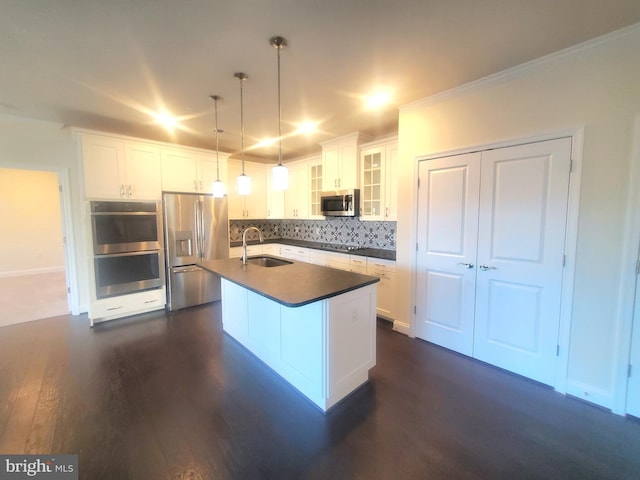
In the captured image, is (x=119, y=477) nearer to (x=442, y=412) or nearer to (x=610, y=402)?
(x=442, y=412)

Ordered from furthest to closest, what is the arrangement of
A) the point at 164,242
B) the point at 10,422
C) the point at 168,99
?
the point at 164,242, the point at 168,99, the point at 10,422

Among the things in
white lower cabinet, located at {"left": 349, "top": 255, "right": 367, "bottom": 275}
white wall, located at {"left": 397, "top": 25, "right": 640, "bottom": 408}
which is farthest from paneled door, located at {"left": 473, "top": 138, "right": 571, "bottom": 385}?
white lower cabinet, located at {"left": 349, "top": 255, "right": 367, "bottom": 275}

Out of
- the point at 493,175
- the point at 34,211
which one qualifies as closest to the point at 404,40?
the point at 493,175

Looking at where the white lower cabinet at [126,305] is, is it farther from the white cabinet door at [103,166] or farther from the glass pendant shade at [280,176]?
the glass pendant shade at [280,176]

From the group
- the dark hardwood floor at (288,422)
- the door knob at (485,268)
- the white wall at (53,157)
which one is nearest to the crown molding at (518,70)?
the door knob at (485,268)

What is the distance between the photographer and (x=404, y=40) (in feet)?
6.04

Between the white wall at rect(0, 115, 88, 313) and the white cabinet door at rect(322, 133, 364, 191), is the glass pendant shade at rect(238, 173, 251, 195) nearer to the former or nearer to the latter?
the white cabinet door at rect(322, 133, 364, 191)

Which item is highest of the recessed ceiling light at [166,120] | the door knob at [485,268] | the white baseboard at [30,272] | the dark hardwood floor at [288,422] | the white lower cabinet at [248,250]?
the recessed ceiling light at [166,120]

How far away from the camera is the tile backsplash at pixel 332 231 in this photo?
4.12 metres

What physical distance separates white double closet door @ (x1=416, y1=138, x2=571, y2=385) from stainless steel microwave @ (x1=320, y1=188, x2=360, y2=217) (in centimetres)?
120

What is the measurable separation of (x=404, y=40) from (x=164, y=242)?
386 cm

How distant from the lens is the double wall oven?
346 centimetres

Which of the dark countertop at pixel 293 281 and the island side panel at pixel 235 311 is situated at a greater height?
the dark countertop at pixel 293 281

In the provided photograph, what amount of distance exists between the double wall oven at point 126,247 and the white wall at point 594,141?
14.4 feet
